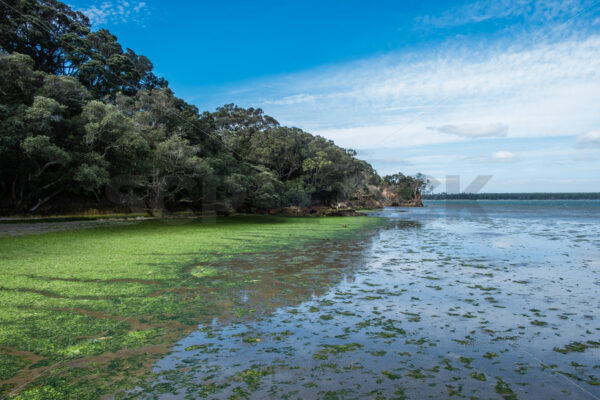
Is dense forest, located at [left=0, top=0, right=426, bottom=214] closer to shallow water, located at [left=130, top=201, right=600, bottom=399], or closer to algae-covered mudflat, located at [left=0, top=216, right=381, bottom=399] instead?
algae-covered mudflat, located at [left=0, top=216, right=381, bottom=399]

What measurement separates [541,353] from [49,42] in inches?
2034

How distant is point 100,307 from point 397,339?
15.9ft

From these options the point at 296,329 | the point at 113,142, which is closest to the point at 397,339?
the point at 296,329

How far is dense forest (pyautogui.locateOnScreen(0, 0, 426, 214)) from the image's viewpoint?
21875 mm

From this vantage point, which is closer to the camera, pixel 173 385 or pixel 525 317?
pixel 173 385

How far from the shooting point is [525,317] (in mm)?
5910

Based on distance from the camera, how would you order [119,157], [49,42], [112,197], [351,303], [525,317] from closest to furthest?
[525,317] → [351,303] → [119,157] → [112,197] → [49,42]

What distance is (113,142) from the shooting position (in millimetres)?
24719

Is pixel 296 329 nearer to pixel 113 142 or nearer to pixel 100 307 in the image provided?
pixel 100 307

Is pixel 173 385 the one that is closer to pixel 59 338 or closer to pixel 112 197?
pixel 59 338

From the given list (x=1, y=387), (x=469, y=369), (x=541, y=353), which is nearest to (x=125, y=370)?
(x=1, y=387)

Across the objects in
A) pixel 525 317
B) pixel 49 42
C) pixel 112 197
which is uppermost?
pixel 49 42

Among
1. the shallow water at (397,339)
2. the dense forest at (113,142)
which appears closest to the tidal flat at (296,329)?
the shallow water at (397,339)

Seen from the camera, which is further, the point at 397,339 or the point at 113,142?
the point at 113,142
